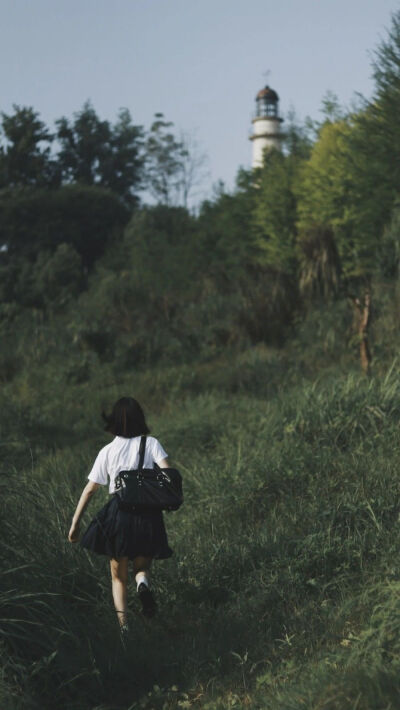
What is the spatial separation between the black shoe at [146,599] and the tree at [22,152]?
34475 mm

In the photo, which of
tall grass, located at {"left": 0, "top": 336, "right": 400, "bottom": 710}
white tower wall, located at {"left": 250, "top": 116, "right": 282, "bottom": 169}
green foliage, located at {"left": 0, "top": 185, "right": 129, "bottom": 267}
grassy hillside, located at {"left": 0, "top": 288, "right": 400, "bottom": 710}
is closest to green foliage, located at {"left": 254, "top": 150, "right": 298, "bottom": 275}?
green foliage, located at {"left": 0, "top": 185, "right": 129, "bottom": 267}

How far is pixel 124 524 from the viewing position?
483 centimetres

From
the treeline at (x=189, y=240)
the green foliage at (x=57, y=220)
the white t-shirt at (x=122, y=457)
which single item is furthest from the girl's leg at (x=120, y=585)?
the green foliage at (x=57, y=220)

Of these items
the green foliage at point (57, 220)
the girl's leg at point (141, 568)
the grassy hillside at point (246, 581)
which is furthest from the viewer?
the green foliage at point (57, 220)

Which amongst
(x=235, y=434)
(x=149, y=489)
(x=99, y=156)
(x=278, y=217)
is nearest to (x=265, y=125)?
(x=99, y=156)

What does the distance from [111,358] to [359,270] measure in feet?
20.0

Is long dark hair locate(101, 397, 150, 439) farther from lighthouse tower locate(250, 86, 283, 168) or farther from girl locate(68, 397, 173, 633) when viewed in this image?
lighthouse tower locate(250, 86, 283, 168)

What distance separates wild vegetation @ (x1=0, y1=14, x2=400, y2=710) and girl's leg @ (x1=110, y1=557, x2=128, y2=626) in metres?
0.12

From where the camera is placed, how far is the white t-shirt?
490 centimetres

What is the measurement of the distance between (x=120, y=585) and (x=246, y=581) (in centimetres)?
106

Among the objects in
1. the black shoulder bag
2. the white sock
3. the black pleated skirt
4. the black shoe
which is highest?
the black shoulder bag

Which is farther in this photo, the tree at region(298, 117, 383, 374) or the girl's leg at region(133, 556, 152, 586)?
Answer: the tree at region(298, 117, 383, 374)

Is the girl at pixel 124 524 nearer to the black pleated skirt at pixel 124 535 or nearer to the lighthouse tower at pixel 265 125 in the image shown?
the black pleated skirt at pixel 124 535

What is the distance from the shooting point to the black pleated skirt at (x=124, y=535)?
15.8 feet
